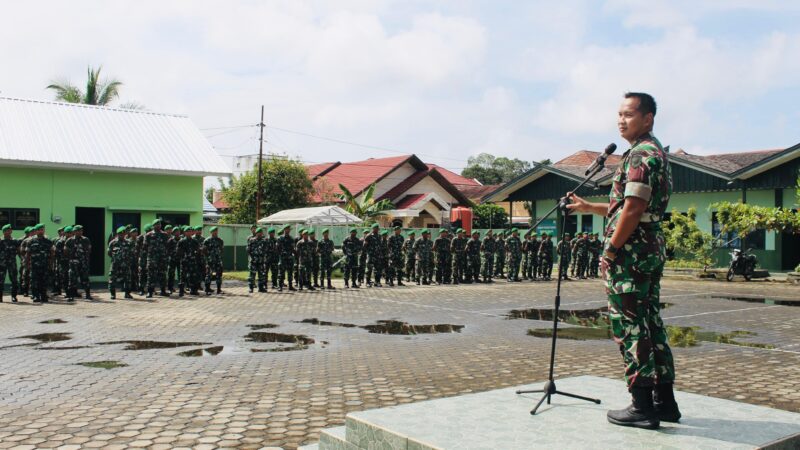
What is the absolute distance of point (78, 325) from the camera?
1143 cm

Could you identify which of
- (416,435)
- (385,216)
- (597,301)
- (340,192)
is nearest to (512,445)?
(416,435)

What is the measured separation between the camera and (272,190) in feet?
125

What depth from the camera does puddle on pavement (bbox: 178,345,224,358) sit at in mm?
8547

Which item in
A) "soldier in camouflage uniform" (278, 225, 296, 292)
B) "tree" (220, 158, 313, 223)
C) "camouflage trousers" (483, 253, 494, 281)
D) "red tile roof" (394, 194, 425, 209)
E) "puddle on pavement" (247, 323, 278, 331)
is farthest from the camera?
"red tile roof" (394, 194, 425, 209)

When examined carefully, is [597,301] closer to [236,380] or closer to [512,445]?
[236,380]

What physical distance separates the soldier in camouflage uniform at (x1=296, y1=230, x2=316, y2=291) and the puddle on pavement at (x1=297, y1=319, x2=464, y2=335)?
24.2 feet

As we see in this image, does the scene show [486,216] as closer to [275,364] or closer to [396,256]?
[396,256]

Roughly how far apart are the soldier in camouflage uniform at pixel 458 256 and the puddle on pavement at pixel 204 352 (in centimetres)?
1428

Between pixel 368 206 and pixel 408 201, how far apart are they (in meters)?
4.13

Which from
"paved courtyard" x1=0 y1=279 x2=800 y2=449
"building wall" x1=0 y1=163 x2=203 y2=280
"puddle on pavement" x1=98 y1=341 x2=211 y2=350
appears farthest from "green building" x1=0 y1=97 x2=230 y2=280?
"puddle on pavement" x1=98 y1=341 x2=211 y2=350

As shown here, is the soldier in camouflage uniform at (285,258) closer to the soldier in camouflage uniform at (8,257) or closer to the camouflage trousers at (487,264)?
the soldier in camouflage uniform at (8,257)

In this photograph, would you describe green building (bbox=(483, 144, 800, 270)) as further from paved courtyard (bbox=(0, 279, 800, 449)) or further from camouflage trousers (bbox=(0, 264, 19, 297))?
camouflage trousers (bbox=(0, 264, 19, 297))

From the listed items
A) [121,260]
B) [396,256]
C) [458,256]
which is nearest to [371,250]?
[396,256]

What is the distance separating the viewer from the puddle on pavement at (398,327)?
10805 millimetres
